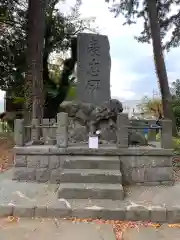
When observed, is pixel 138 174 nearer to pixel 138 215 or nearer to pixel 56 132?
pixel 138 215

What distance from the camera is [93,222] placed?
14.4 ft

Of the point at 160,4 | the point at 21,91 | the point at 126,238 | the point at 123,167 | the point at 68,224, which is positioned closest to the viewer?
the point at 126,238

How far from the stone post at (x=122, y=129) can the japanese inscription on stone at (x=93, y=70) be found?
2.02m

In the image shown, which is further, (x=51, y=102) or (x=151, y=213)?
(x=51, y=102)

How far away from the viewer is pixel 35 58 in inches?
389

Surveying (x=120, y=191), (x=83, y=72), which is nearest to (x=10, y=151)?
(x=83, y=72)

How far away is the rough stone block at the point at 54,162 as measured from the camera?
5.97 m

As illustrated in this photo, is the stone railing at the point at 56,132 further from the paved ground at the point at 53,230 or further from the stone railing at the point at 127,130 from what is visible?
the paved ground at the point at 53,230

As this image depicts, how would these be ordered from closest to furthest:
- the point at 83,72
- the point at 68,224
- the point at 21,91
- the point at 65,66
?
the point at 68,224 → the point at 83,72 → the point at 21,91 → the point at 65,66

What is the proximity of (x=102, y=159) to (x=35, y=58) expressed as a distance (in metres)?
5.24

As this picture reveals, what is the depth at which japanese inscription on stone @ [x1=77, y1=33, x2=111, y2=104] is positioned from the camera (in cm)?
781

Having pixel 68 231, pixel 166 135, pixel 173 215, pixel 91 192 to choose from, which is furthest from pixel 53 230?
pixel 166 135

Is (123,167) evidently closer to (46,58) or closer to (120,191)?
(120,191)

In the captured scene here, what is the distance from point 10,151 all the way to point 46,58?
6517 millimetres
